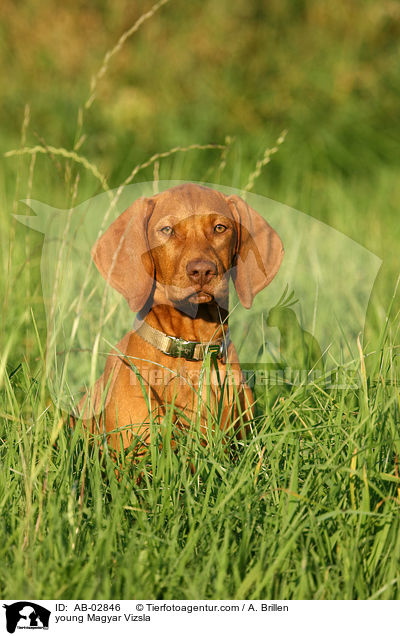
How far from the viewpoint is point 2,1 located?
8.66 metres

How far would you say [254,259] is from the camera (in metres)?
2.88

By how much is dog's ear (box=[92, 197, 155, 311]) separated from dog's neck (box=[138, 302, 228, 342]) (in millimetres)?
113

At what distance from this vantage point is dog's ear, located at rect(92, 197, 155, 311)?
9.07 ft

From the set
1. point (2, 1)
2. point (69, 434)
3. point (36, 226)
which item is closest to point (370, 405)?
point (69, 434)

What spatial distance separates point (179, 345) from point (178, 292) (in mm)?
215

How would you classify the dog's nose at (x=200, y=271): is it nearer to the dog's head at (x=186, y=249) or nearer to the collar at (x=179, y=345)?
the dog's head at (x=186, y=249)

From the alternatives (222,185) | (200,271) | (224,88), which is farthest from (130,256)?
(224,88)

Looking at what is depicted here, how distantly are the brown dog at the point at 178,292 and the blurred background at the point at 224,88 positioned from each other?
326cm

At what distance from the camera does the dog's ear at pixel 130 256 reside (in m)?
2.77
